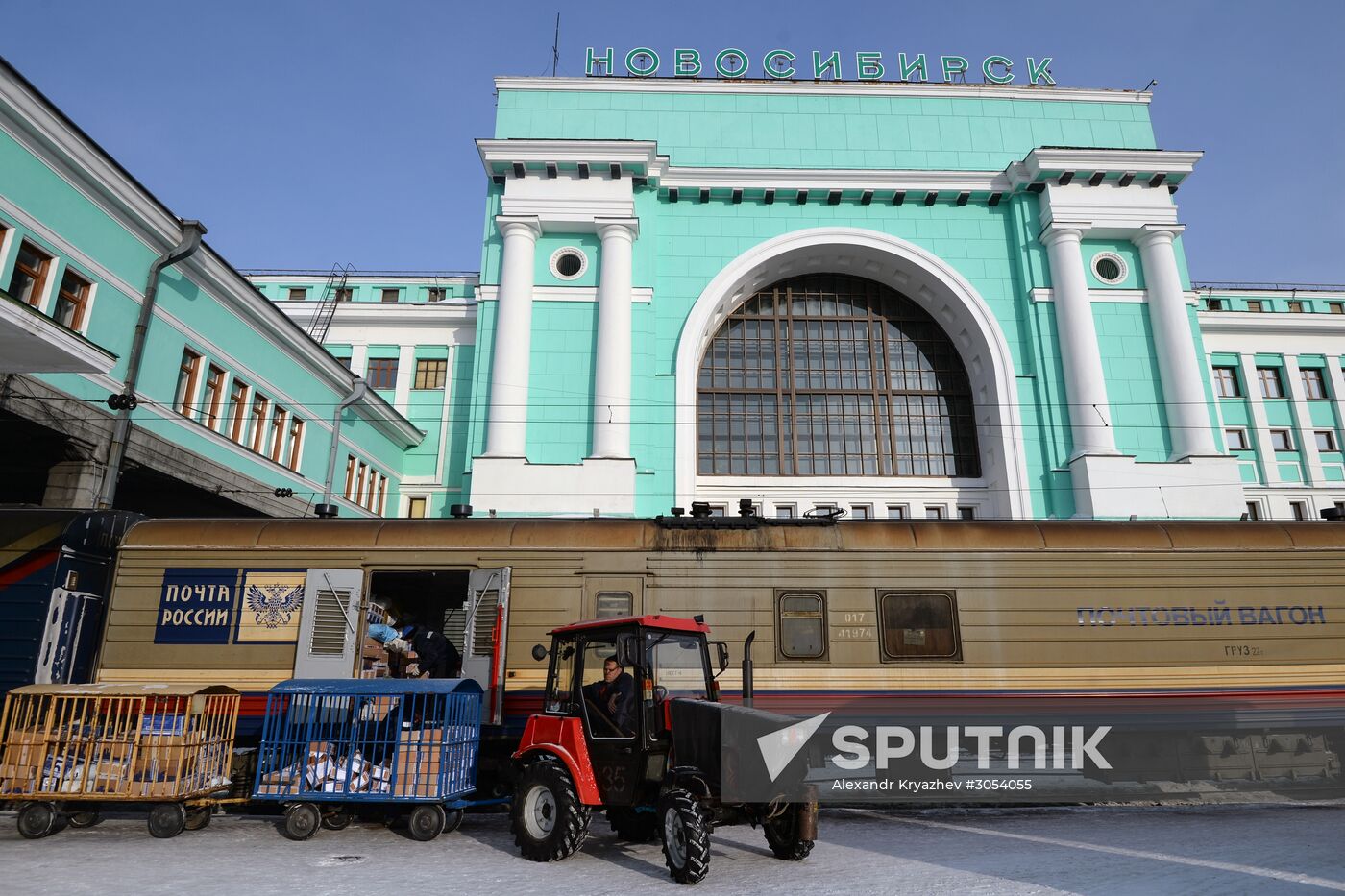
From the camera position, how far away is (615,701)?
26.9 feet

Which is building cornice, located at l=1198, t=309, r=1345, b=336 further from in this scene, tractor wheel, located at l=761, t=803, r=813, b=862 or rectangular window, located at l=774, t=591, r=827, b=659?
tractor wheel, located at l=761, t=803, r=813, b=862

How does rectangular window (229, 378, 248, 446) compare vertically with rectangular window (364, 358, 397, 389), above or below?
below

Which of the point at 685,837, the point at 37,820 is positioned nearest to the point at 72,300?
the point at 37,820

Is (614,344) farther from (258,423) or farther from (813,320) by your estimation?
(258,423)

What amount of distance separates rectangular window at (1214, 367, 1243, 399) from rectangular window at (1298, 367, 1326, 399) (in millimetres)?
3055

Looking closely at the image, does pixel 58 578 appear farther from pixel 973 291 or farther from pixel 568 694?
pixel 973 291

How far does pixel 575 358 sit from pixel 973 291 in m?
13.7

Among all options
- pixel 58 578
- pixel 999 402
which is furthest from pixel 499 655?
pixel 999 402

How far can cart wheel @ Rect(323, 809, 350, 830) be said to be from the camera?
9.34 meters

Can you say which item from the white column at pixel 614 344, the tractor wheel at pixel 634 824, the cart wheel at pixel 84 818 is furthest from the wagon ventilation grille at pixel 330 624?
the white column at pixel 614 344

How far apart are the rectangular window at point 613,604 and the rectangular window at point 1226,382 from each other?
37.1m

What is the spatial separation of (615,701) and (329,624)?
5.16m

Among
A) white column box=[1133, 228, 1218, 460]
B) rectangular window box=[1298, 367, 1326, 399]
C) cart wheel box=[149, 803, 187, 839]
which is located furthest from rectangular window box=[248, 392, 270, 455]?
rectangular window box=[1298, 367, 1326, 399]

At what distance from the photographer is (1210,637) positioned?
11.0 metres
